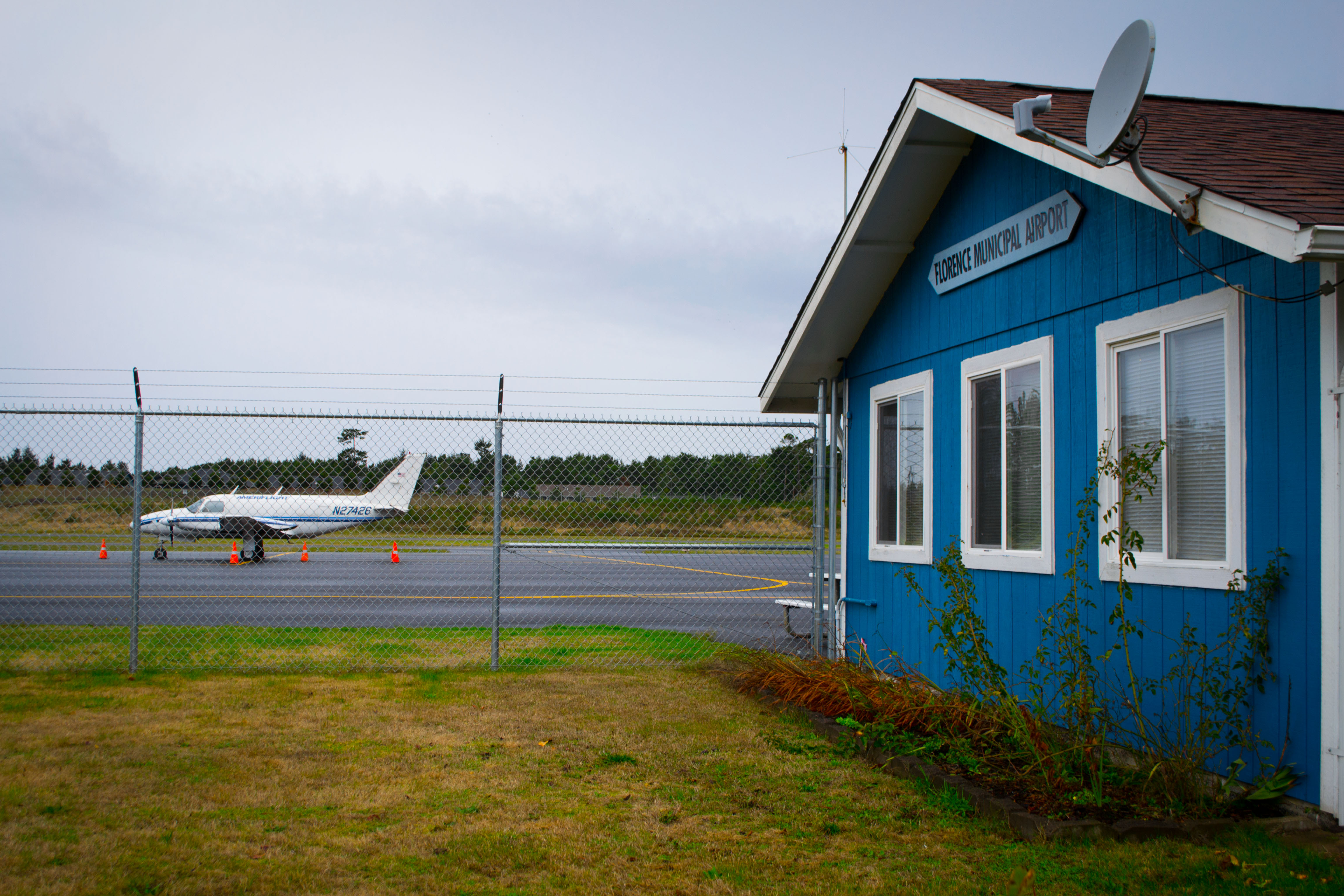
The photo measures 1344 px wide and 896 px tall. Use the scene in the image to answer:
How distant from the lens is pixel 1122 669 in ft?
18.7

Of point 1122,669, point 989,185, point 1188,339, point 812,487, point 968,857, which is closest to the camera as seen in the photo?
point 968,857

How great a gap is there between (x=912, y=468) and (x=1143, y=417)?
2940 mm

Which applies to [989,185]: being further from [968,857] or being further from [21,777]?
[21,777]

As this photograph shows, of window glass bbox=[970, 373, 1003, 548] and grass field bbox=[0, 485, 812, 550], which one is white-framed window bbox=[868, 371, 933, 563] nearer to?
window glass bbox=[970, 373, 1003, 548]

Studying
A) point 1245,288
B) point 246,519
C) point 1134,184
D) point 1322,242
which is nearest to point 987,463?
point 1245,288

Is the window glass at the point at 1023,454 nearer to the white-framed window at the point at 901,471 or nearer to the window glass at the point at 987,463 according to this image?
the window glass at the point at 987,463

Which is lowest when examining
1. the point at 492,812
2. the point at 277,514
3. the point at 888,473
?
the point at 492,812

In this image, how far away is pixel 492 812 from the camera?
502 cm

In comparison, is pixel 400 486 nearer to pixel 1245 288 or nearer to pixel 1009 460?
pixel 1009 460

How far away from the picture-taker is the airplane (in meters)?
9.90

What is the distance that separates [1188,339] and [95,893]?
19.4ft

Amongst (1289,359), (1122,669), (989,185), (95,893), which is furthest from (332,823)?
(989,185)

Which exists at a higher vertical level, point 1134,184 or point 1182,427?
point 1134,184

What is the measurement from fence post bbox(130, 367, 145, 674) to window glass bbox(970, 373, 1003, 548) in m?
7.07
